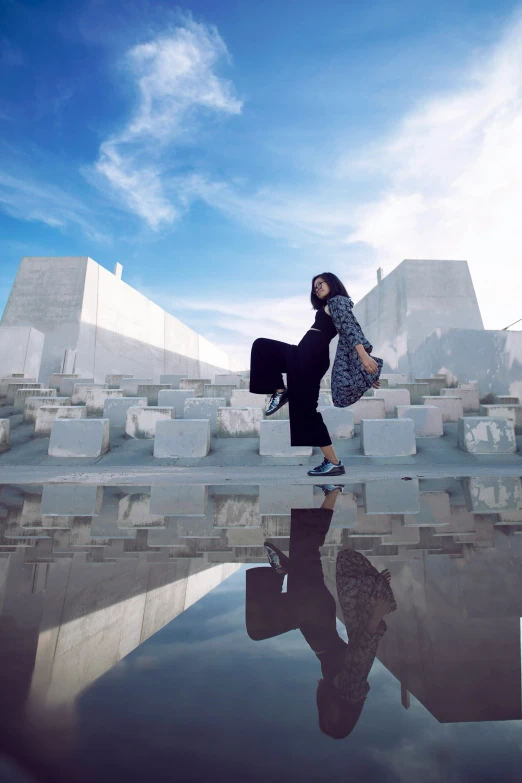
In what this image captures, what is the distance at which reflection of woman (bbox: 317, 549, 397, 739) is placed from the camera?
0.67 m

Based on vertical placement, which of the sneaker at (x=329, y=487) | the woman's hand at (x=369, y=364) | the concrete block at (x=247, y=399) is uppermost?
the concrete block at (x=247, y=399)

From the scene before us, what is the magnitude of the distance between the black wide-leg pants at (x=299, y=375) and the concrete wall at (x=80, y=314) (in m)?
7.23

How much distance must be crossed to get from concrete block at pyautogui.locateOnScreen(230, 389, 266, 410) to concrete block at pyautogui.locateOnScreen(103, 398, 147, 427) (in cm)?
110

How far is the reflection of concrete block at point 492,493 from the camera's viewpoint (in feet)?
7.58

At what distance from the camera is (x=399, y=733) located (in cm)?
63

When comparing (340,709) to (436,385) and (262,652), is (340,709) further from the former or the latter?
(436,385)

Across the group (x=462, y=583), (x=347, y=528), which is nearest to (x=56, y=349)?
(x=347, y=528)

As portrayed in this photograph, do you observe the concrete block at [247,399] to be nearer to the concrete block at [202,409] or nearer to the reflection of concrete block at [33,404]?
the concrete block at [202,409]

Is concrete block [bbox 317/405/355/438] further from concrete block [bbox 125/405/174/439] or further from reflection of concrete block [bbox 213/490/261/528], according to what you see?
reflection of concrete block [bbox 213/490/261/528]

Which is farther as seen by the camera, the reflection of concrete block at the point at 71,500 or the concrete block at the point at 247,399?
the concrete block at the point at 247,399

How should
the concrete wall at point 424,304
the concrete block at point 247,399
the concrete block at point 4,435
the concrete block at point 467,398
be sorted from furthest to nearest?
the concrete wall at point 424,304, the concrete block at point 467,398, the concrete block at point 247,399, the concrete block at point 4,435

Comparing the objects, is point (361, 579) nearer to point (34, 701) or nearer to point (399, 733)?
point (399, 733)

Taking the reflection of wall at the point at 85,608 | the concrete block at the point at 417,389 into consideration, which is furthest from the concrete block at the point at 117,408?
the reflection of wall at the point at 85,608

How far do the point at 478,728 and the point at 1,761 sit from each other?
2.17ft
